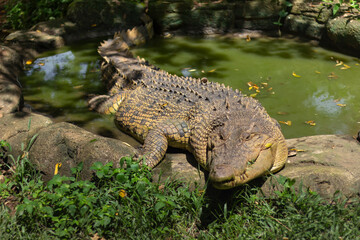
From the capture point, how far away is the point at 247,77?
6492mm

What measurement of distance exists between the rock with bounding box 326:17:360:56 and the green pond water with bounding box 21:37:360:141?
28 cm

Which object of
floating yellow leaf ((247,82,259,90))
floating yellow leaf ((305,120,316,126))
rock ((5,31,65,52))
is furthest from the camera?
rock ((5,31,65,52))

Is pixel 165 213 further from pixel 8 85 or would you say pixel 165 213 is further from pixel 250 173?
pixel 8 85

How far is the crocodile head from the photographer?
2929 mm

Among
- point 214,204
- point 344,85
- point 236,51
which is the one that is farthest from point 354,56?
point 214,204

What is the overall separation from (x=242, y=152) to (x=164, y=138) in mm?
1235

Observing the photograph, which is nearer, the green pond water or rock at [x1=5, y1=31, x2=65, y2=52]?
the green pond water

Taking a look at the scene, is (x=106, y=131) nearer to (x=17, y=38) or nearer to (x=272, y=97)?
(x=272, y=97)

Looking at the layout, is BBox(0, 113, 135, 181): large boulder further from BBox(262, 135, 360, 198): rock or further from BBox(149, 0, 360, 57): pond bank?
BBox(149, 0, 360, 57): pond bank

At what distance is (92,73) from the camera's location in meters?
6.91

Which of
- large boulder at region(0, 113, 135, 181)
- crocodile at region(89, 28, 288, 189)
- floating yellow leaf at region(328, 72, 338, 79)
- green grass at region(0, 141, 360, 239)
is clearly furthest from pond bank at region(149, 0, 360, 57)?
green grass at region(0, 141, 360, 239)

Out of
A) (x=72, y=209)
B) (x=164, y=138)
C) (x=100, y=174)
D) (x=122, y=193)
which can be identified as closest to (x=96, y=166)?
(x=100, y=174)

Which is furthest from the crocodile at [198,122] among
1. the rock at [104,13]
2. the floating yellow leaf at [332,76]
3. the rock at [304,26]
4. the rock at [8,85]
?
the rock at [304,26]

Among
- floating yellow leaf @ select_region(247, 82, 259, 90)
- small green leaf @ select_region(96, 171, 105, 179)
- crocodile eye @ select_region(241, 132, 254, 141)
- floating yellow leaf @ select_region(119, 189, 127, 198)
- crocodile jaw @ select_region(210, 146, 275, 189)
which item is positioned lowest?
floating yellow leaf @ select_region(247, 82, 259, 90)
